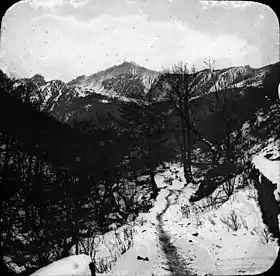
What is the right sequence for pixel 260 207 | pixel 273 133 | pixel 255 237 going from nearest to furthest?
pixel 255 237 < pixel 260 207 < pixel 273 133

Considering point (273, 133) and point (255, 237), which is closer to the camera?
point (255, 237)

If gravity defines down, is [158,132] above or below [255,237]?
above

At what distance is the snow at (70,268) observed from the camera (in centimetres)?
235

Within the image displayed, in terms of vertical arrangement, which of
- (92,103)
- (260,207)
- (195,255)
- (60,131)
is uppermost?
(92,103)

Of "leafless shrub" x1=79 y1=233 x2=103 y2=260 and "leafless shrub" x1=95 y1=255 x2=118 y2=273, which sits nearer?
"leafless shrub" x1=95 y1=255 x2=118 y2=273

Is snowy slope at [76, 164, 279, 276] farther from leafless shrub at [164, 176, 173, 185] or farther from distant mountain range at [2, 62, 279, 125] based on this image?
distant mountain range at [2, 62, 279, 125]

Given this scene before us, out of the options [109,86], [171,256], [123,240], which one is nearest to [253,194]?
[171,256]

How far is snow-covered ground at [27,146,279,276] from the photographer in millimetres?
2637

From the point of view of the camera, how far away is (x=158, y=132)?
11.4 feet

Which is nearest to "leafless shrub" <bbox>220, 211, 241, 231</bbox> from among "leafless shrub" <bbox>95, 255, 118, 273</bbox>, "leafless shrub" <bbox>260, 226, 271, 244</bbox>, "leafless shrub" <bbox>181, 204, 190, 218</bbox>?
"leafless shrub" <bbox>260, 226, 271, 244</bbox>

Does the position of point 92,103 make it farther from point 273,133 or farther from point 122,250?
point 273,133

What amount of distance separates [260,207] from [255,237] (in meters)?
0.41

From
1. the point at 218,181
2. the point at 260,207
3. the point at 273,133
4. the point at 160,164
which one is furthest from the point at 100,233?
the point at 273,133

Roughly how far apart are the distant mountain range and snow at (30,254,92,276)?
187 centimetres
